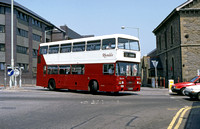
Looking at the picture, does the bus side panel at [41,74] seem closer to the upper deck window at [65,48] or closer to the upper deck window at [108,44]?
the upper deck window at [65,48]

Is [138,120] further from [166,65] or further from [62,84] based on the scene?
[166,65]

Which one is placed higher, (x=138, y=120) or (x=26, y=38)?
(x=26, y=38)

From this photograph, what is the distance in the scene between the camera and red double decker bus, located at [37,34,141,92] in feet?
54.8

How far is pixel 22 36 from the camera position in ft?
150

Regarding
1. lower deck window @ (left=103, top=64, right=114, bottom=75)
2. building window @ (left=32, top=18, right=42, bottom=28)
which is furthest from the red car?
building window @ (left=32, top=18, right=42, bottom=28)

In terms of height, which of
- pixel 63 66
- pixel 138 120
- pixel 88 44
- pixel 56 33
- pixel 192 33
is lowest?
pixel 138 120

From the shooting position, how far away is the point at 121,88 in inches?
661

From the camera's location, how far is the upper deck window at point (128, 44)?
660 inches

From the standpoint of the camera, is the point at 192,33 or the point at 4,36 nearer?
the point at 192,33

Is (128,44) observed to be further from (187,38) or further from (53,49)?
(187,38)

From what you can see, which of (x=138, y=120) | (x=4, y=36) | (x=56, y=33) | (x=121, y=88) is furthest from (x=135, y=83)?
(x=56, y=33)

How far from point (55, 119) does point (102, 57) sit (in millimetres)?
9966

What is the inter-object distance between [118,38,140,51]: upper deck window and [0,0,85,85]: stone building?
25688 mm

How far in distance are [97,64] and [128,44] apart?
2736mm
